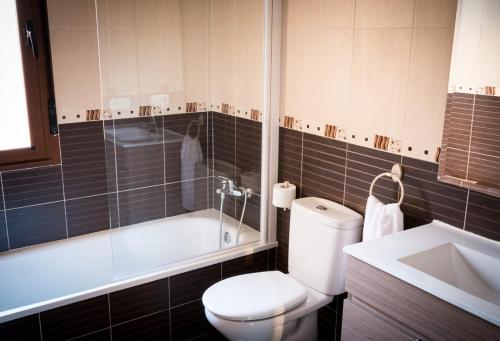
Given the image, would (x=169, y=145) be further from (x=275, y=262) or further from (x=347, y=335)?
(x=347, y=335)

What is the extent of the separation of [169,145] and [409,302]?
1.73 metres

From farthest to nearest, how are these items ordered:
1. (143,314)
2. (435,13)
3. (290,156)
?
1. (290,156)
2. (143,314)
3. (435,13)

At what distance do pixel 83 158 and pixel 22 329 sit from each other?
1.11 meters

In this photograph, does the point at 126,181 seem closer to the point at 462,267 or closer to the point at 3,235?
the point at 3,235

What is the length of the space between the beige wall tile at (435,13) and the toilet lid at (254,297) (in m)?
1.33

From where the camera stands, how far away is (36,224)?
120 inches

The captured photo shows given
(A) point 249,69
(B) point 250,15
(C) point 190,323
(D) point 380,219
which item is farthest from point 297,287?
(B) point 250,15

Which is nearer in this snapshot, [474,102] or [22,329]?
[474,102]

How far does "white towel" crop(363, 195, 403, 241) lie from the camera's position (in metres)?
2.16

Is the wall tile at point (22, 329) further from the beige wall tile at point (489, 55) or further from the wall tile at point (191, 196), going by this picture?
the beige wall tile at point (489, 55)

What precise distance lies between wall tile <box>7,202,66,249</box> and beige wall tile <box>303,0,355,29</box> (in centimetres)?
186

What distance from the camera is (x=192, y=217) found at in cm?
311

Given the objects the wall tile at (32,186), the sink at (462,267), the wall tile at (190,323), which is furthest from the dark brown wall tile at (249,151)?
the sink at (462,267)

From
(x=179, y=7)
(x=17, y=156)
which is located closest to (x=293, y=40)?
(x=179, y=7)
